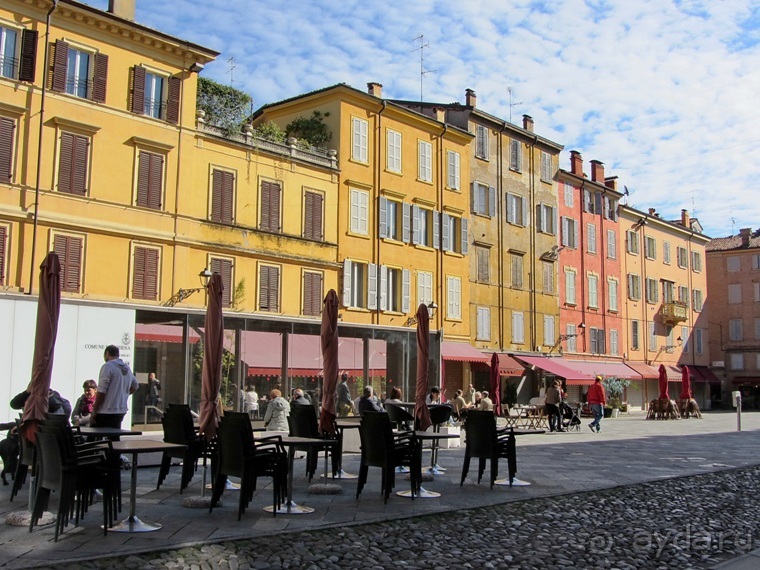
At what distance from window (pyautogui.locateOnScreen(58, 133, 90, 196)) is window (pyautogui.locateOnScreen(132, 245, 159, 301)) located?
243cm

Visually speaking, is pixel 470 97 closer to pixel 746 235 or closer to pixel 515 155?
pixel 515 155

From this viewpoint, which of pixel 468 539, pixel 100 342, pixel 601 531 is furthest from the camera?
pixel 100 342

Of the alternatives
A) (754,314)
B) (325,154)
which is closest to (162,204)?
(325,154)

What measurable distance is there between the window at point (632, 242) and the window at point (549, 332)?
37.0 feet

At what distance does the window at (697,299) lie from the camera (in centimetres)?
5919

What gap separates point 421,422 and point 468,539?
5.13m

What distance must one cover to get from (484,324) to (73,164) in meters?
20.6

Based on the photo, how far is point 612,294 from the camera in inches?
1945

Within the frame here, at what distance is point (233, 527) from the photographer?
835 centimetres

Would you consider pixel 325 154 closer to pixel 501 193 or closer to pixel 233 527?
Result: pixel 501 193

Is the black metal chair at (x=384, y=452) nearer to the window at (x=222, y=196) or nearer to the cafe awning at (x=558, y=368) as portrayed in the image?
the window at (x=222, y=196)

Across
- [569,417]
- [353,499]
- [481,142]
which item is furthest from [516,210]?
[353,499]

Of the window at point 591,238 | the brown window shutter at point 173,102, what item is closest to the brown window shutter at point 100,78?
the brown window shutter at point 173,102

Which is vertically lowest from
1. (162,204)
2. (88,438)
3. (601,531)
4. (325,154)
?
(601,531)
